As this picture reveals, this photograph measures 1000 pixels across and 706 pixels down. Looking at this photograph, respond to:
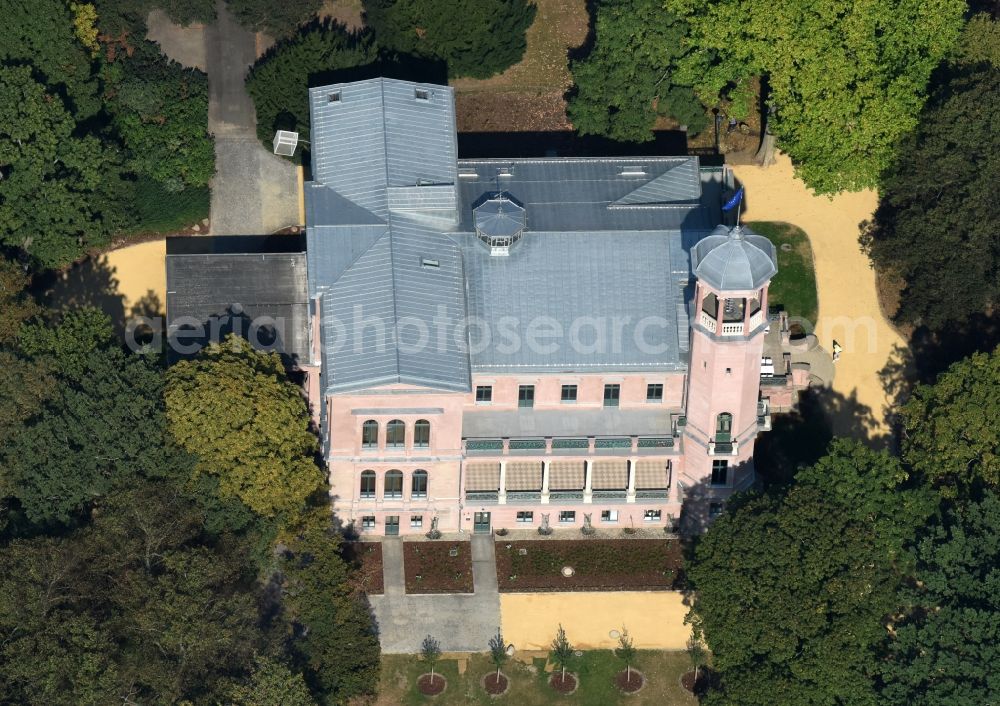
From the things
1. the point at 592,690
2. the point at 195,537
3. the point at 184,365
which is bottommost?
the point at 592,690

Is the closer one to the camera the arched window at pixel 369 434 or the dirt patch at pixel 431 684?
the dirt patch at pixel 431 684

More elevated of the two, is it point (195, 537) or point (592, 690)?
point (195, 537)

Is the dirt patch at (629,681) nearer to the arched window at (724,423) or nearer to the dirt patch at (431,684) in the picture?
the dirt patch at (431,684)

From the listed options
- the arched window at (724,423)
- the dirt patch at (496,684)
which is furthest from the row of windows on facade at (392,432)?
the arched window at (724,423)

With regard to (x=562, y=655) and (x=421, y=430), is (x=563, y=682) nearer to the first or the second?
(x=562, y=655)

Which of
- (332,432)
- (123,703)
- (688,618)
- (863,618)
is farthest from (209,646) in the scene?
(863,618)

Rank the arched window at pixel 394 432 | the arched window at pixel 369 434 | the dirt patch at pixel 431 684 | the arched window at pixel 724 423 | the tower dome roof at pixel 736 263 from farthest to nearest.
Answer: the arched window at pixel 724 423, the arched window at pixel 394 432, the arched window at pixel 369 434, the dirt patch at pixel 431 684, the tower dome roof at pixel 736 263

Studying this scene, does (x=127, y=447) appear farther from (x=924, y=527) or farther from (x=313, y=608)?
(x=924, y=527)
